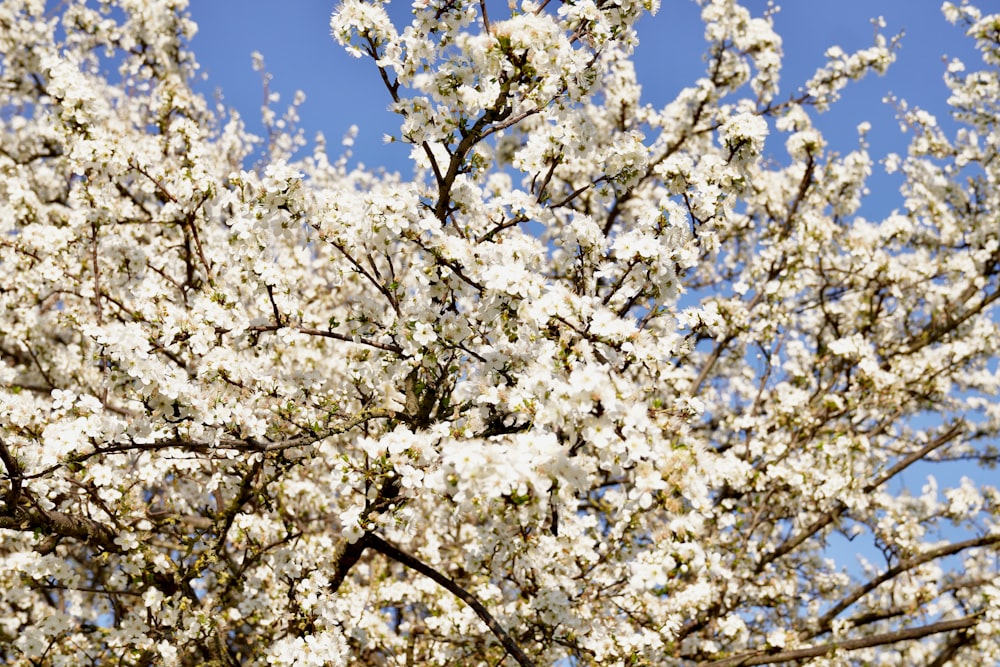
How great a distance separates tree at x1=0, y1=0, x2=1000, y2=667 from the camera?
14.2 ft

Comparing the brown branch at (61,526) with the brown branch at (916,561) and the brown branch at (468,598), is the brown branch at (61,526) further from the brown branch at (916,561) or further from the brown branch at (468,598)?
the brown branch at (916,561)

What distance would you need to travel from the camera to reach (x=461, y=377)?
526cm

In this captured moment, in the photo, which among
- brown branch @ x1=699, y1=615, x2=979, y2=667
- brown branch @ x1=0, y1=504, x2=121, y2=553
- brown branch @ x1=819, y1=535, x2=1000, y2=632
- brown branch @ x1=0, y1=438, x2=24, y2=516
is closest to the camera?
brown branch @ x1=0, y1=438, x2=24, y2=516

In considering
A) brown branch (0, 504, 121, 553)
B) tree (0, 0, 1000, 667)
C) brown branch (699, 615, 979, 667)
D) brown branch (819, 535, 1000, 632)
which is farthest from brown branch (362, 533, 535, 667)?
brown branch (819, 535, 1000, 632)

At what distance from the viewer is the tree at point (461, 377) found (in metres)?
4.33

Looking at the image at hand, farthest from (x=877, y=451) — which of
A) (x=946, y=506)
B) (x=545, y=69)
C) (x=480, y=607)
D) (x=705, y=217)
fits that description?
(x=545, y=69)

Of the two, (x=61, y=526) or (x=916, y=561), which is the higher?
(x=916, y=561)

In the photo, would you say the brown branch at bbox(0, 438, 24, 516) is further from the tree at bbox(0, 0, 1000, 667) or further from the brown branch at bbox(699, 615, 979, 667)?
the brown branch at bbox(699, 615, 979, 667)

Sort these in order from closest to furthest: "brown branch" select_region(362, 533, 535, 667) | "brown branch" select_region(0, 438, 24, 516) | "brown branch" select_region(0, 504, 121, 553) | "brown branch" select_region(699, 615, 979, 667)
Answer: "brown branch" select_region(0, 438, 24, 516)
"brown branch" select_region(0, 504, 121, 553)
"brown branch" select_region(362, 533, 535, 667)
"brown branch" select_region(699, 615, 979, 667)

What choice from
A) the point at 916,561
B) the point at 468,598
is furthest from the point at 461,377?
the point at 916,561

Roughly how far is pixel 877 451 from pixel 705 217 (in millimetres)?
6371

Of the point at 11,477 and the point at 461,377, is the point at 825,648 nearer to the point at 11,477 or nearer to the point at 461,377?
the point at 461,377

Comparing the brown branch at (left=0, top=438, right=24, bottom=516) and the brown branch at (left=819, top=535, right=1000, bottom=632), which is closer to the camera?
the brown branch at (left=0, top=438, right=24, bottom=516)

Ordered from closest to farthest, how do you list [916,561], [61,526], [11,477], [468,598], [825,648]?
[11,477], [61,526], [468,598], [825,648], [916,561]
